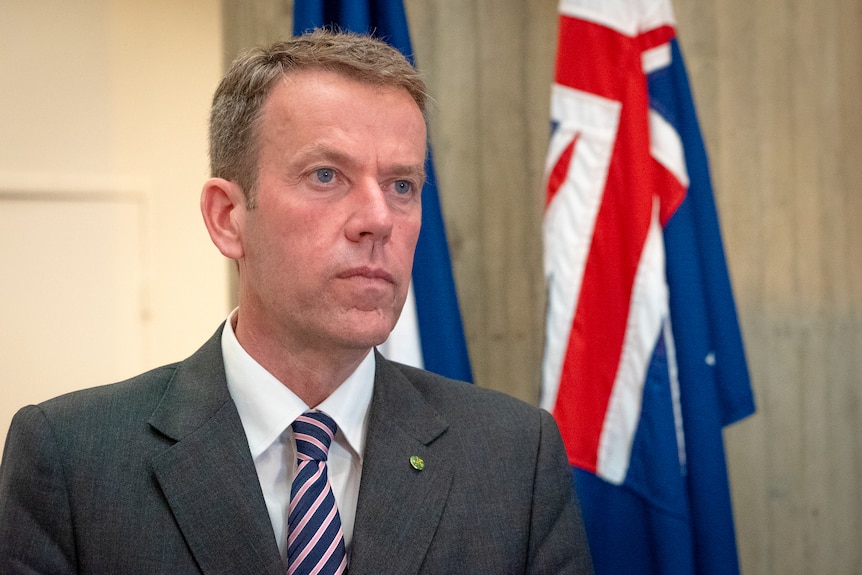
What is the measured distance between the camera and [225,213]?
129 centimetres

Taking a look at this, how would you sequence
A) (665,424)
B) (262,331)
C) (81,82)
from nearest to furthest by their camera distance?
1. (262,331)
2. (665,424)
3. (81,82)

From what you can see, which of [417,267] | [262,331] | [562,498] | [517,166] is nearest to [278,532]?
[262,331]

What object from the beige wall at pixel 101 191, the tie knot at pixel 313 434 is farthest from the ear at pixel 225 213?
the beige wall at pixel 101 191

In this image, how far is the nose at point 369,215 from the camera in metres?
1.17

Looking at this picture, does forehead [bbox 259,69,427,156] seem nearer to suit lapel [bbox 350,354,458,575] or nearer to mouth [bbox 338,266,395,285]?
mouth [bbox 338,266,395,285]

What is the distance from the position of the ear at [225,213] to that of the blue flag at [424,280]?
785mm

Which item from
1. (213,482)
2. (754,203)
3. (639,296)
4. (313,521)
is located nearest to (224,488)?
(213,482)

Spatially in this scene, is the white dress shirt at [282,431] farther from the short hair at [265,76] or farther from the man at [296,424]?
the short hair at [265,76]

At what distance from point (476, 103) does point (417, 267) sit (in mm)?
681

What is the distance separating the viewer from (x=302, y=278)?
1177 millimetres

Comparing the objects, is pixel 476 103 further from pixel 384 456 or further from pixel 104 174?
pixel 104 174

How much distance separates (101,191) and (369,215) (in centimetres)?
290

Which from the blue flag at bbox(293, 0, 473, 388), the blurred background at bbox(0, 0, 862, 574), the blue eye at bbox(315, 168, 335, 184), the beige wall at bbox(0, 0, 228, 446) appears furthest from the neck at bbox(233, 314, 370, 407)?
the beige wall at bbox(0, 0, 228, 446)

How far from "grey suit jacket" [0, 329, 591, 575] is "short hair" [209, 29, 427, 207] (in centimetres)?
27
